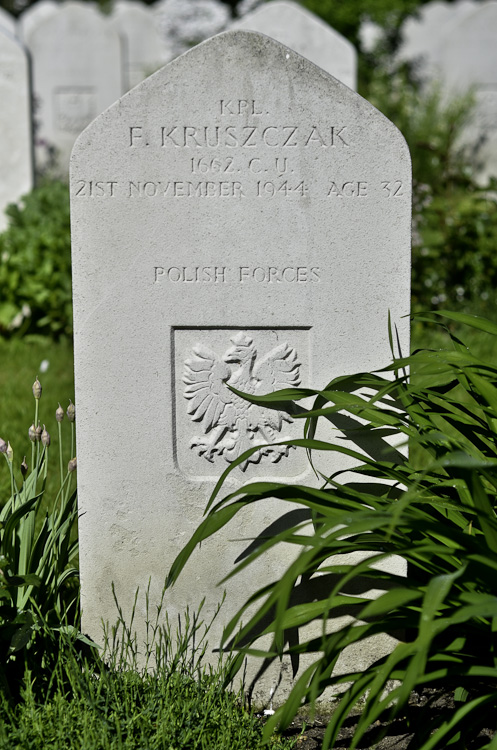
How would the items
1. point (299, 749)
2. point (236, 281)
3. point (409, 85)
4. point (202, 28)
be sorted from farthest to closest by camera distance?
point (202, 28) → point (409, 85) → point (236, 281) → point (299, 749)

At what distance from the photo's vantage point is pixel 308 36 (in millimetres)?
7312

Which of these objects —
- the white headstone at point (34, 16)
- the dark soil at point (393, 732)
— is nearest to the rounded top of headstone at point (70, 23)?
the white headstone at point (34, 16)

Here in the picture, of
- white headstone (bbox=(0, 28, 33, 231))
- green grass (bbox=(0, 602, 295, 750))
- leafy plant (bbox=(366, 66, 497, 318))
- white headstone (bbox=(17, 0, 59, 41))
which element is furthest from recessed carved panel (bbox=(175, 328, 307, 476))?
white headstone (bbox=(17, 0, 59, 41))

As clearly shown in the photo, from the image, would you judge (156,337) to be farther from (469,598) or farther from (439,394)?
(469,598)

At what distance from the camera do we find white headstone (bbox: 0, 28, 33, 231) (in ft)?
21.0

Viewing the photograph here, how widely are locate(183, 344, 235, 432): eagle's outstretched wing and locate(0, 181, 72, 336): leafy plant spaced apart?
324 cm

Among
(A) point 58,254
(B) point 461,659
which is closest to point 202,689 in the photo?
(B) point 461,659

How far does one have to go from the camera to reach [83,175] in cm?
229

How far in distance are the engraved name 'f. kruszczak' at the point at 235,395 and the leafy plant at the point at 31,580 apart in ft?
1.24

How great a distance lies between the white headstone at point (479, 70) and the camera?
9.39m

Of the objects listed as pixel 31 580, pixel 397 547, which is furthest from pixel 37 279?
pixel 397 547

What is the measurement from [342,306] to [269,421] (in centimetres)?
40

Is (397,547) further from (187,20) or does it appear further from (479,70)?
(187,20)

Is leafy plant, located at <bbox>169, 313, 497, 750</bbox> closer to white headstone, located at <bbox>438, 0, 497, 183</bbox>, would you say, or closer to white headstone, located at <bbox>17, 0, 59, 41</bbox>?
white headstone, located at <bbox>438, 0, 497, 183</bbox>
